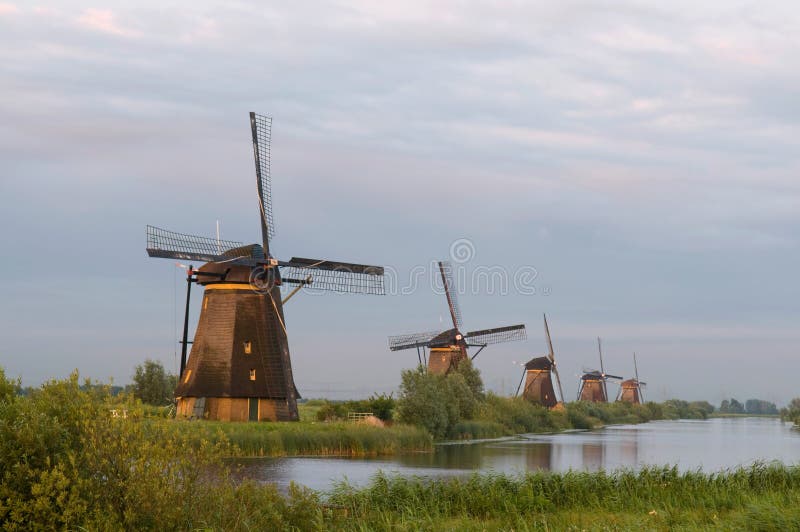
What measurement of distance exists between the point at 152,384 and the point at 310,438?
682 inches

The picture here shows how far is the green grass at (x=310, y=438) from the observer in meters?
29.1

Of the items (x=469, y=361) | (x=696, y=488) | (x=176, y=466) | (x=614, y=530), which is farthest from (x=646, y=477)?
(x=469, y=361)

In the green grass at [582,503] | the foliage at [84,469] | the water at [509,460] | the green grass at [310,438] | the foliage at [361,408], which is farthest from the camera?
the foliage at [361,408]

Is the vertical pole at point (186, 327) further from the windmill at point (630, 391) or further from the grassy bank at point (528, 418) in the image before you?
the windmill at point (630, 391)

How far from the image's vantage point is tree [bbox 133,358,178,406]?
45.2 meters

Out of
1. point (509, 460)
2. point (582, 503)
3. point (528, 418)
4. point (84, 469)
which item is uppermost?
point (84, 469)

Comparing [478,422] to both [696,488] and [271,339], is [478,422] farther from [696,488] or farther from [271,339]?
[696,488]

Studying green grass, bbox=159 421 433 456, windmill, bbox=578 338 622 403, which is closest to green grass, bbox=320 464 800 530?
green grass, bbox=159 421 433 456

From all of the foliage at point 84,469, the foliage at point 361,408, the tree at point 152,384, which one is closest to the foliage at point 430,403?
the foliage at point 361,408

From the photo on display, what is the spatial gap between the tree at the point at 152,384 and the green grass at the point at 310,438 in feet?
46.6

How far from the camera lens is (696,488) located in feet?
55.8

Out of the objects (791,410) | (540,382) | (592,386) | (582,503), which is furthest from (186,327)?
(791,410)

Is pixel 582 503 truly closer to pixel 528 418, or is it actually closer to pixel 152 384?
pixel 152 384

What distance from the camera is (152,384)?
4550 centimetres
